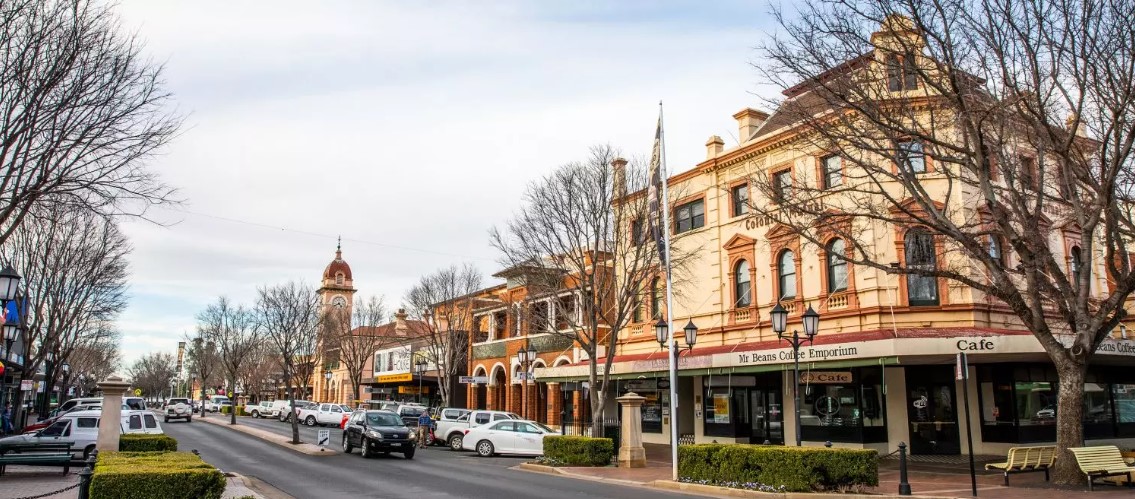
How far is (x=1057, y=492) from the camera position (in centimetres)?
1488

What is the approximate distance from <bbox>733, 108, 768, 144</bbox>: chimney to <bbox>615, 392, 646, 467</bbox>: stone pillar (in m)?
12.5

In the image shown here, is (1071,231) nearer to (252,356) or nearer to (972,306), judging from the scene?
(972,306)

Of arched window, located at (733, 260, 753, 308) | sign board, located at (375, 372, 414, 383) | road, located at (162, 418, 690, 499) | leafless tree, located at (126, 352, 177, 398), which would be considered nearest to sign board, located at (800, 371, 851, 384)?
arched window, located at (733, 260, 753, 308)

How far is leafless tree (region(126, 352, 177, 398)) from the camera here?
137125 millimetres

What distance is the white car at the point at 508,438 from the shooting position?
86.9 feet

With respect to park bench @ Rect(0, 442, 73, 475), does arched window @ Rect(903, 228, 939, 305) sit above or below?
above

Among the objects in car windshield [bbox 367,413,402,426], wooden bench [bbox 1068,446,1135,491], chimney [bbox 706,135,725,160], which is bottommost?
wooden bench [bbox 1068,446,1135,491]

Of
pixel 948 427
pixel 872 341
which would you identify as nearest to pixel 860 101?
pixel 872 341

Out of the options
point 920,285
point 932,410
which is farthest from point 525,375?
point 920,285

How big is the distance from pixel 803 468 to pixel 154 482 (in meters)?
11.0

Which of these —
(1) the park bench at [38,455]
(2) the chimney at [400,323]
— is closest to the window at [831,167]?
(1) the park bench at [38,455]

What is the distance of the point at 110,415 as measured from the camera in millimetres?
16438

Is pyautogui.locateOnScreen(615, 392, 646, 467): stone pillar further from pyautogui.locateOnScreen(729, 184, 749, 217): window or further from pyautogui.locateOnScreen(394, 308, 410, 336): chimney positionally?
pyautogui.locateOnScreen(394, 308, 410, 336): chimney

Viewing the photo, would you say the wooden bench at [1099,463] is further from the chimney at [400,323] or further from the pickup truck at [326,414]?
the chimney at [400,323]
